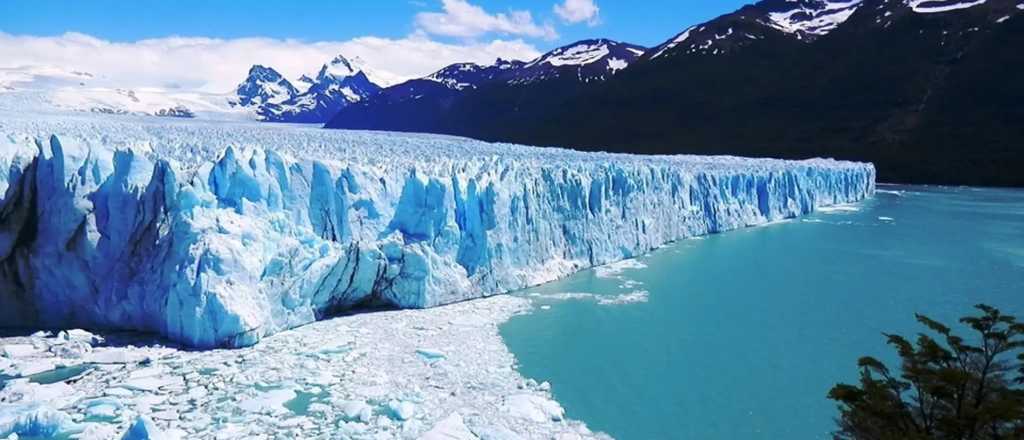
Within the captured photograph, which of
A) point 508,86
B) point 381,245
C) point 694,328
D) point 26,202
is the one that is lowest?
point 694,328

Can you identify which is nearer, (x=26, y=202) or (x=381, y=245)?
(x=26, y=202)

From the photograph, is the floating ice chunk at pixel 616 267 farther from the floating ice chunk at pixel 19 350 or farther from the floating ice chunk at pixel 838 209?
the floating ice chunk at pixel 838 209

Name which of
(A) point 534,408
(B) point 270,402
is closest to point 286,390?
(B) point 270,402

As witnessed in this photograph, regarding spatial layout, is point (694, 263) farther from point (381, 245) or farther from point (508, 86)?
point (508, 86)

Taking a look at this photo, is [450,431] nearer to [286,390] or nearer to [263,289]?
[286,390]

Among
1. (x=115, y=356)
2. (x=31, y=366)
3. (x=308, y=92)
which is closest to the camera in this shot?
(x=31, y=366)

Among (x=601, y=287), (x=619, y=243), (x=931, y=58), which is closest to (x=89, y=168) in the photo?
(x=601, y=287)
